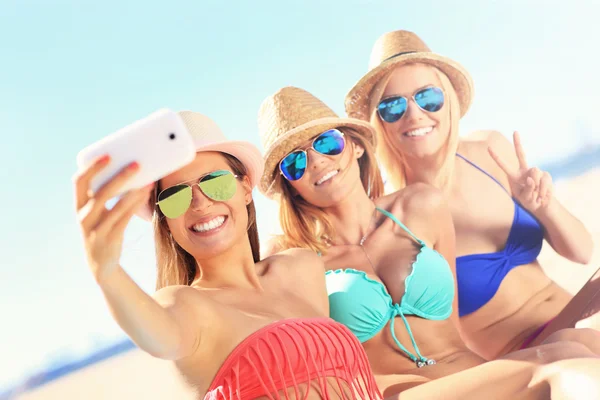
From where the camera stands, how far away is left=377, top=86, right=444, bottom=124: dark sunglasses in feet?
10.9

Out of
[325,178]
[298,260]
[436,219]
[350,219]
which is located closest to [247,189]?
[298,260]

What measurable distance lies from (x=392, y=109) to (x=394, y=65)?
21 centimetres

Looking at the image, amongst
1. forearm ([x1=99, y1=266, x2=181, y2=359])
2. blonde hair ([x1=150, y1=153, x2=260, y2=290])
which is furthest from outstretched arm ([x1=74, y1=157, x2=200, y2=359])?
blonde hair ([x1=150, y1=153, x2=260, y2=290])

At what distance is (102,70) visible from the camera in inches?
493

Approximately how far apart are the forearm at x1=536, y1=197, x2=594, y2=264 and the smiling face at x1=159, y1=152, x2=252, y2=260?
5.94ft

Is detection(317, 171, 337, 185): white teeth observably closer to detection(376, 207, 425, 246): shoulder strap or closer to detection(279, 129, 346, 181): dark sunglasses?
detection(279, 129, 346, 181): dark sunglasses

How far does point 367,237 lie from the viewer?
2.90m

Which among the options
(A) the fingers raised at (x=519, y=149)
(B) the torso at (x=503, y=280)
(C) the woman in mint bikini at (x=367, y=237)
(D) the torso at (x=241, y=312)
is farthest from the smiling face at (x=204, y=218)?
(A) the fingers raised at (x=519, y=149)

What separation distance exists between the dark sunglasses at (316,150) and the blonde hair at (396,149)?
0.61 metres

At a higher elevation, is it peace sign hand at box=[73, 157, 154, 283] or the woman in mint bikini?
peace sign hand at box=[73, 157, 154, 283]

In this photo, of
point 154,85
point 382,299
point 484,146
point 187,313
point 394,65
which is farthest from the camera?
point 154,85

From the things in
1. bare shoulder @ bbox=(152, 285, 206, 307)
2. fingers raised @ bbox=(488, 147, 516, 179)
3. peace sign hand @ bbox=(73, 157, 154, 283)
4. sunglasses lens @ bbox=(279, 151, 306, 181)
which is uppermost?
peace sign hand @ bbox=(73, 157, 154, 283)

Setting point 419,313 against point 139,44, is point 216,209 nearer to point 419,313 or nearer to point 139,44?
point 419,313

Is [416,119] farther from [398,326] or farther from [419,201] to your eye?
[398,326]
